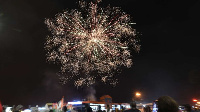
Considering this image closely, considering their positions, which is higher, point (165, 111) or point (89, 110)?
point (165, 111)

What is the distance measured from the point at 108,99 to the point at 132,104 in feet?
331

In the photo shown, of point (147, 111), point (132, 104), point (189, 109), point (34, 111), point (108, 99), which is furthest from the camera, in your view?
point (108, 99)

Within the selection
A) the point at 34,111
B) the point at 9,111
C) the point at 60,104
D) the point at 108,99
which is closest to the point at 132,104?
the point at 9,111

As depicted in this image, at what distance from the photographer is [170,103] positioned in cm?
414

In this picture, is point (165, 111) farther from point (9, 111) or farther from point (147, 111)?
point (9, 111)

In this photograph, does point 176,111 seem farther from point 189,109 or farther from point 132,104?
point 189,109

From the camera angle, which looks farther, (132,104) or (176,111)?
(132,104)

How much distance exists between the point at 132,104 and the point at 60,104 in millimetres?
20458

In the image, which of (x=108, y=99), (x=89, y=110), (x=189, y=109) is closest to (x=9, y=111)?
(x=89, y=110)

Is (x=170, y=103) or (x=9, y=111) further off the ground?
(x=170, y=103)

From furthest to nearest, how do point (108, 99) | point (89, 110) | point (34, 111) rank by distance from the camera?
point (108, 99) → point (34, 111) → point (89, 110)

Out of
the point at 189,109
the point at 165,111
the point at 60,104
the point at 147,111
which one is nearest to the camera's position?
the point at 165,111

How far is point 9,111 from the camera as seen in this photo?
15617 millimetres

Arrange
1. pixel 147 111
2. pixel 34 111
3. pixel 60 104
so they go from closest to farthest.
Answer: pixel 147 111, pixel 34 111, pixel 60 104
